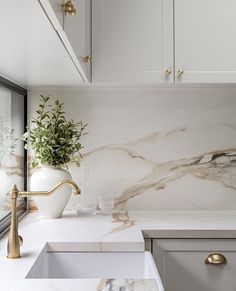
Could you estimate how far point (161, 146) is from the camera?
2.46 meters

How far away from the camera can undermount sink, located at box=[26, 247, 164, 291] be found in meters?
1.69

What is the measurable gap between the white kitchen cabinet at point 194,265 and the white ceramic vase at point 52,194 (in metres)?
0.54

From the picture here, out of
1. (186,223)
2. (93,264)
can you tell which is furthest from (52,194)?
(186,223)

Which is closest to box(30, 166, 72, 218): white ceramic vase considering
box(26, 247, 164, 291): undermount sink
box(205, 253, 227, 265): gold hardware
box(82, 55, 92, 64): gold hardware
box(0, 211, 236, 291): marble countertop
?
box(0, 211, 236, 291): marble countertop

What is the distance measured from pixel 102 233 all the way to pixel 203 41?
1.07 m

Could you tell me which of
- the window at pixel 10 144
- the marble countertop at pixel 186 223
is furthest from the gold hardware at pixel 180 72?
the window at pixel 10 144

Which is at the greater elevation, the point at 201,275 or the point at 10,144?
the point at 10,144

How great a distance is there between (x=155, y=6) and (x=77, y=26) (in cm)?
68

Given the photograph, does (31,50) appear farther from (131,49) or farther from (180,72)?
(180,72)

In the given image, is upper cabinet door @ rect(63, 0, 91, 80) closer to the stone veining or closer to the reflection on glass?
the reflection on glass

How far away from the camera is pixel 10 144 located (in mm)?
2191

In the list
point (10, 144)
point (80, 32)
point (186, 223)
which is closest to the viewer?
point (80, 32)

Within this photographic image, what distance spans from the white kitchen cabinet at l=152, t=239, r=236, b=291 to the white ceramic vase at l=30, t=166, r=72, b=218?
0.54 meters

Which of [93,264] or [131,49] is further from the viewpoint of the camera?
[131,49]
